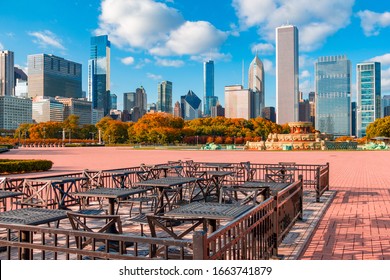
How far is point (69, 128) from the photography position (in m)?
127

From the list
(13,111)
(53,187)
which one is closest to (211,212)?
(53,187)

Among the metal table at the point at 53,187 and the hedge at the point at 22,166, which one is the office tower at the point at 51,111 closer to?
the hedge at the point at 22,166

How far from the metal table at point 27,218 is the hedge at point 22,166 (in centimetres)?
1853

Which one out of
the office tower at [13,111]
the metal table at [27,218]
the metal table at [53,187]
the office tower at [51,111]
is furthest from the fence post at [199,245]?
the office tower at [51,111]

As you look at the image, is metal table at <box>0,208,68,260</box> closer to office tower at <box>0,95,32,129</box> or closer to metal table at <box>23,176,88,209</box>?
metal table at <box>23,176,88,209</box>

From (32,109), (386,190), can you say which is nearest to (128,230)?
(386,190)

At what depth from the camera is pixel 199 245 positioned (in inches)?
141

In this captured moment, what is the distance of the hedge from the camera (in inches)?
898

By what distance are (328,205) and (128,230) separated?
20.6 ft

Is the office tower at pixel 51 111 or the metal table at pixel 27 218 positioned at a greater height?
the office tower at pixel 51 111

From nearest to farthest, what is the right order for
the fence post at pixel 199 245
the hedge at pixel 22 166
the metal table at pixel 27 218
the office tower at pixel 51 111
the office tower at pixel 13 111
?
the fence post at pixel 199 245, the metal table at pixel 27 218, the hedge at pixel 22 166, the office tower at pixel 13 111, the office tower at pixel 51 111

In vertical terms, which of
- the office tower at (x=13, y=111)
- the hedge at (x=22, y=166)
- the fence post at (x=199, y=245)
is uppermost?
the office tower at (x=13, y=111)

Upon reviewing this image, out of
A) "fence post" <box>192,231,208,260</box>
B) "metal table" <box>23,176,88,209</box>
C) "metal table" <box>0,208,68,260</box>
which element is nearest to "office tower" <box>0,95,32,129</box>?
"metal table" <box>23,176,88,209</box>

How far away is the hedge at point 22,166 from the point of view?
2280 centimetres
